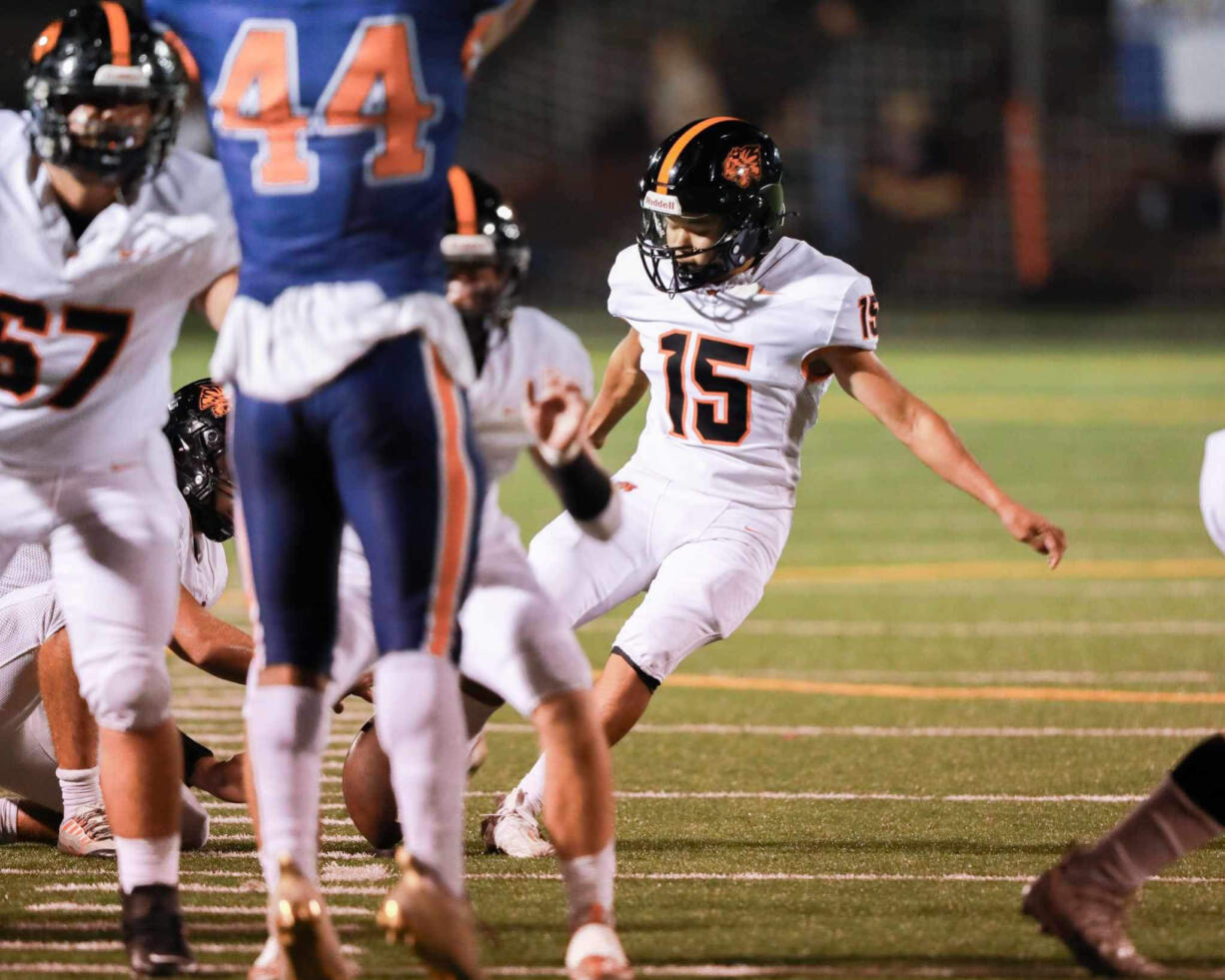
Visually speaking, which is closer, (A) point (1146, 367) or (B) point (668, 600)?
(B) point (668, 600)

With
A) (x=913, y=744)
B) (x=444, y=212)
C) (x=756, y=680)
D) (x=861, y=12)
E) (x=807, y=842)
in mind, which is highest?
(x=444, y=212)

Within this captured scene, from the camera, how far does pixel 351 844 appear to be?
181 inches

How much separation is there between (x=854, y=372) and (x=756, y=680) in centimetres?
232

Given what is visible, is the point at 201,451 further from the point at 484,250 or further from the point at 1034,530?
the point at 1034,530

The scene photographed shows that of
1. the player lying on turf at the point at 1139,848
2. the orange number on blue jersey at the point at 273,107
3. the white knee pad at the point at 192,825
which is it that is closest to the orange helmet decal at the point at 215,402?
the white knee pad at the point at 192,825

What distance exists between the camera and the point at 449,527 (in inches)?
121

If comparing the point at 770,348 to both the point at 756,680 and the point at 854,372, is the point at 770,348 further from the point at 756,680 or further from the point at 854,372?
the point at 756,680

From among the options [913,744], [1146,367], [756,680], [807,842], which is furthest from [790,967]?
[1146,367]

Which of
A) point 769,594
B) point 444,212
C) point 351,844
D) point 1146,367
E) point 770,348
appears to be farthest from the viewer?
point 1146,367

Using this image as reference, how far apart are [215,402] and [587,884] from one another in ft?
5.56

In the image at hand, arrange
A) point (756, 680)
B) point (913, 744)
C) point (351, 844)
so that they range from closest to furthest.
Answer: point (351, 844), point (913, 744), point (756, 680)

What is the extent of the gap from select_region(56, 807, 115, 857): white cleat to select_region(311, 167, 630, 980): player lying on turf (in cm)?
117

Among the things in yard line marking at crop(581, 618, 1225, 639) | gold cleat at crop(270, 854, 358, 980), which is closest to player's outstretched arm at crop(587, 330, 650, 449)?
gold cleat at crop(270, 854, 358, 980)

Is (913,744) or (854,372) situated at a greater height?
(854,372)
